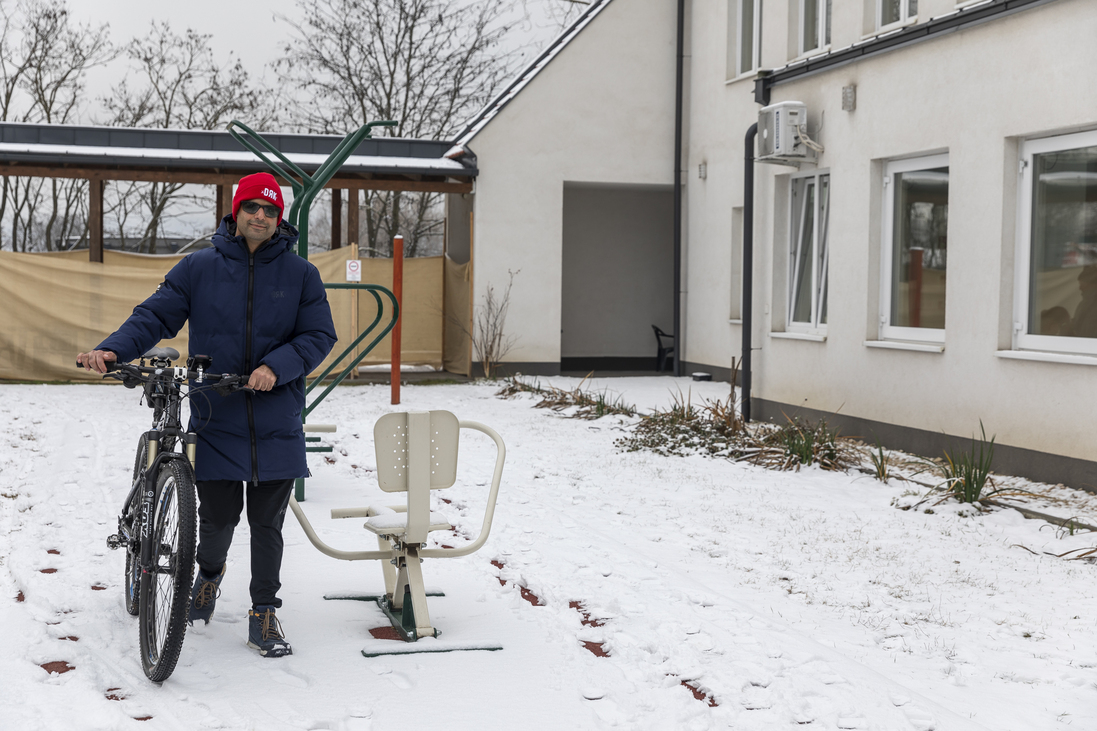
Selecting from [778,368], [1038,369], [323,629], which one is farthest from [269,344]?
[778,368]

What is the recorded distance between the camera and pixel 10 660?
387 centimetres

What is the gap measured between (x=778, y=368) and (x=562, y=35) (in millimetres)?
8114

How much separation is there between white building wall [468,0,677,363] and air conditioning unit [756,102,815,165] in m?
6.33

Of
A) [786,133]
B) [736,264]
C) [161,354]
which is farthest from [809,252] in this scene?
[161,354]

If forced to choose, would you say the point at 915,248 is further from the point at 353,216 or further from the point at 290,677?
the point at 353,216

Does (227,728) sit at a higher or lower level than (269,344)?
lower

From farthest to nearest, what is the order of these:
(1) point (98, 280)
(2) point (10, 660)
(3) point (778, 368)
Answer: (1) point (98, 280) → (3) point (778, 368) → (2) point (10, 660)

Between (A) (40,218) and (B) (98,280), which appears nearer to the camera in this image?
(B) (98,280)

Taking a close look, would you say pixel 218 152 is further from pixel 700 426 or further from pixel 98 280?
pixel 700 426

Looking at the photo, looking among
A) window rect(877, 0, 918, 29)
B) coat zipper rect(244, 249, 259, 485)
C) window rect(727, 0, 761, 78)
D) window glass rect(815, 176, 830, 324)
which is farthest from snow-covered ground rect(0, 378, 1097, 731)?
window rect(727, 0, 761, 78)

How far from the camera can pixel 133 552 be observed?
4047 mm

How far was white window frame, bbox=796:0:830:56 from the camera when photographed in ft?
38.0

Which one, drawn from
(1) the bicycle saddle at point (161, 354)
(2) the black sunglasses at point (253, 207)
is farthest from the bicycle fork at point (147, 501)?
(2) the black sunglasses at point (253, 207)

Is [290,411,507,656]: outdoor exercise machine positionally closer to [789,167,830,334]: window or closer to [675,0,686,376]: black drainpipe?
[789,167,830,334]: window
